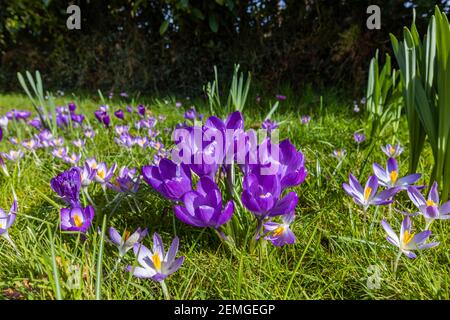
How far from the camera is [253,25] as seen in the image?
371 centimetres

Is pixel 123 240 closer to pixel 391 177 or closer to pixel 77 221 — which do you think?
pixel 77 221

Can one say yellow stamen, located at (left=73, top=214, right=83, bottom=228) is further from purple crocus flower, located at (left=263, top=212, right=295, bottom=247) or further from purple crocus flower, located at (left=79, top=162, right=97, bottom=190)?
purple crocus flower, located at (left=263, top=212, right=295, bottom=247)

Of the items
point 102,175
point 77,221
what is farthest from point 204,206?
point 102,175

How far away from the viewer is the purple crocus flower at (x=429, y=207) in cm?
76

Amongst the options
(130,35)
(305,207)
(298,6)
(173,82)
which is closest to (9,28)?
(130,35)

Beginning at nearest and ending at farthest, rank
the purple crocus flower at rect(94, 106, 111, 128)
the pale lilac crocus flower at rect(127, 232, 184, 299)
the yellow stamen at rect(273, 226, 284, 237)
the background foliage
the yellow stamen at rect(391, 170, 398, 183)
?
the pale lilac crocus flower at rect(127, 232, 184, 299), the yellow stamen at rect(273, 226, 284, 237), the yellow stamen at rect(391, 170, 398, 183), the purple crocus flower at rect(94, 106, 111, 128), the background foliage

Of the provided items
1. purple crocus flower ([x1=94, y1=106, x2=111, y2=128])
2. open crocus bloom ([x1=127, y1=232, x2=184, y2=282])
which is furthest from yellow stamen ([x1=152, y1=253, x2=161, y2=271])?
purple crocus flower ([x1=94, y1=106, x2=111, y2=128])

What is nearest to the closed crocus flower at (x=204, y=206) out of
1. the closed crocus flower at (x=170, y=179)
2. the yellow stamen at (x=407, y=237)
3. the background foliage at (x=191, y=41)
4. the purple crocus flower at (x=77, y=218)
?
the closed crocus flower at (x=170, y=179)

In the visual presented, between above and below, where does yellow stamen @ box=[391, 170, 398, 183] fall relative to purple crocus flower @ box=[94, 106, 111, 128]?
below

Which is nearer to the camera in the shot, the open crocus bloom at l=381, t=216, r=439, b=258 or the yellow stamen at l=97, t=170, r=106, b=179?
the open crocus bloom at l=381, t=216, r=439, b=258

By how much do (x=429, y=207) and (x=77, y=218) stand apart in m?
0.74

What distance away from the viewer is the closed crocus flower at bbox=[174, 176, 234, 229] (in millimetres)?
705

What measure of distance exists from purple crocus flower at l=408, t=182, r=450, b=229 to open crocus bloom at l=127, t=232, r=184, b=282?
1.63 ft

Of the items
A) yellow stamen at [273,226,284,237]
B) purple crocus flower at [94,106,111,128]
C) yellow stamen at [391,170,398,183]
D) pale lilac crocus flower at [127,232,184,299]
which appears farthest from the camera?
purple crocus flower at [94,106,111,128]
